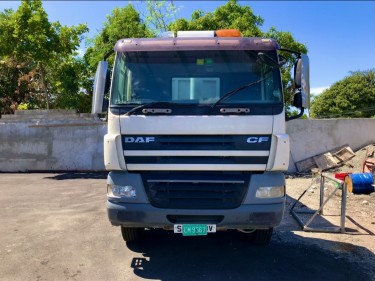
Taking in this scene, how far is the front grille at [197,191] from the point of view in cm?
429

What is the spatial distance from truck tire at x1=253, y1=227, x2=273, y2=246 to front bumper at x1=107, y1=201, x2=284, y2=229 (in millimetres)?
922

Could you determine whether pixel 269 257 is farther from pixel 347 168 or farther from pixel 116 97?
pixel 347 168

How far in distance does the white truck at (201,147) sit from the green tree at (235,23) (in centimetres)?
1160

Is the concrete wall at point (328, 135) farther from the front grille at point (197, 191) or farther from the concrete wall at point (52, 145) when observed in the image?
the front grille at point (197, 191)

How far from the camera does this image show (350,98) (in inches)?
1395

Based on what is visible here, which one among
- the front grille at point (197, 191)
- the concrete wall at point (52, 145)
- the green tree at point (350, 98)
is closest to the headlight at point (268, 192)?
the front grille at point (197, 191)

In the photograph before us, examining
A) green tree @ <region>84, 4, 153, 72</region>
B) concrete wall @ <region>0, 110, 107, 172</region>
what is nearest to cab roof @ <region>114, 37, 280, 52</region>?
concrete wall @ <region>0, 110, 107, 172</region>

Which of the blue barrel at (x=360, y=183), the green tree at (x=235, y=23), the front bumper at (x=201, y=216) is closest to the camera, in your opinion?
the front bumper at (x=201, y=216)

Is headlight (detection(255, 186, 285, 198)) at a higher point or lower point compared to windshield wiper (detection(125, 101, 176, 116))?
lower

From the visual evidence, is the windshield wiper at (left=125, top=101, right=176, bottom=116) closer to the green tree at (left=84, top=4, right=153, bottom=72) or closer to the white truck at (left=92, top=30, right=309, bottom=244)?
the white truck at (left=92, top=30, right=309, bottom=244)

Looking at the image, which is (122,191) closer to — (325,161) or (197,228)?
(197,228)

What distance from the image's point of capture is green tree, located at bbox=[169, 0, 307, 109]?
15.9 meters

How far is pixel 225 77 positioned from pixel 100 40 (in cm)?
1602

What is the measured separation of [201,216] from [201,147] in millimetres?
813
